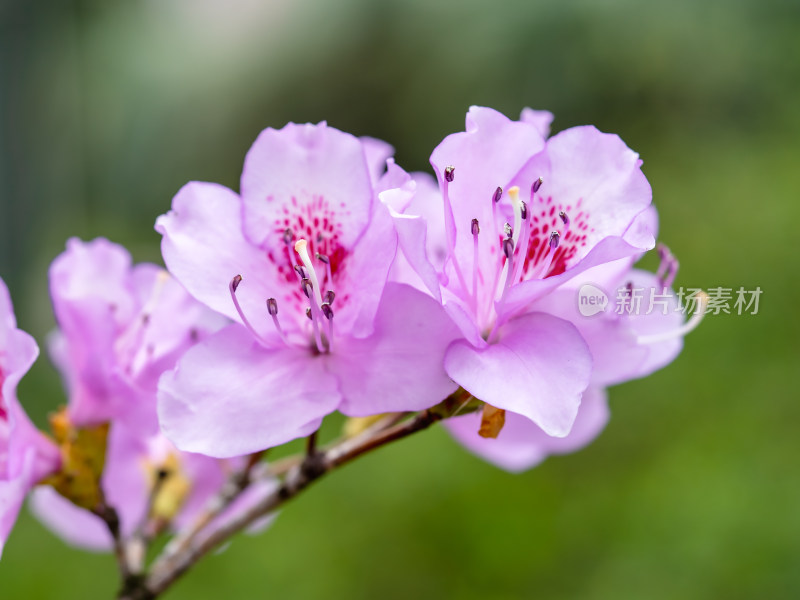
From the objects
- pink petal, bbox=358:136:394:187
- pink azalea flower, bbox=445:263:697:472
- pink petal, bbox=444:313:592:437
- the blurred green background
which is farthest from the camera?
the blurred green background

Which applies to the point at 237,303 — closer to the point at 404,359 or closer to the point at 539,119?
the point at 404,359

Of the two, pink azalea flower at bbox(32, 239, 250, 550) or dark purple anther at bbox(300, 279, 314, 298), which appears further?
pink azalea flower at bbox(32, 239, 250, 550)

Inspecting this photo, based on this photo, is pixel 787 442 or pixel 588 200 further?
pixel 787 442

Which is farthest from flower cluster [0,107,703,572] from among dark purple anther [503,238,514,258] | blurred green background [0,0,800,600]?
blurred green background [0,0,800,600]

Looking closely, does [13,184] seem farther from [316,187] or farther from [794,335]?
[316,187]

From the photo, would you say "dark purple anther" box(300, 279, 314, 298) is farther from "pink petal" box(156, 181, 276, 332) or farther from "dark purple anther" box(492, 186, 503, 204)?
"dark purple anther" box(492, 186, 503, 204)

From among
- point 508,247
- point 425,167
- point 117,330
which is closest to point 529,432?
point 508,247

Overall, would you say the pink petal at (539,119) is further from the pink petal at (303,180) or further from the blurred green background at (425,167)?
the blurred green background at (425,167)

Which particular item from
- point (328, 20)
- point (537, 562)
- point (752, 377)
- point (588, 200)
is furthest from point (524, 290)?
point (328, 20)

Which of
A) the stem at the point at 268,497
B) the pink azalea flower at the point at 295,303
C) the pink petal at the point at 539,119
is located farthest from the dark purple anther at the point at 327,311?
the pink petal at the point at 539,119
